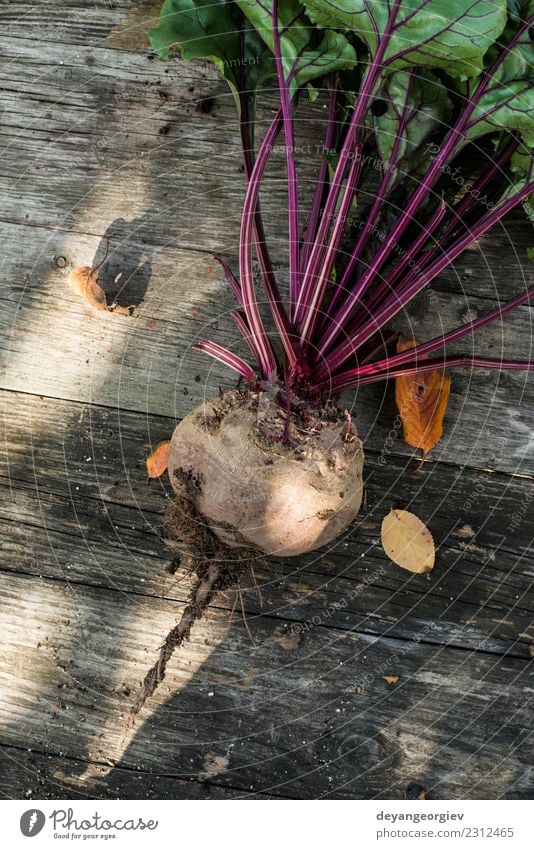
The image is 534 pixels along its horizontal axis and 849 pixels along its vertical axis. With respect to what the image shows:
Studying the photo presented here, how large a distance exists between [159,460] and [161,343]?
31 cm

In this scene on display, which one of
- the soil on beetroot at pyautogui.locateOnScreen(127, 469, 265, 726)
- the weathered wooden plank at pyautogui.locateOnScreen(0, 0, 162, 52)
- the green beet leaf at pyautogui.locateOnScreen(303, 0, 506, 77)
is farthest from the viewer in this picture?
the weathered wooden plank at pyautogui.locateOnScreen(0, 0, 162, 52)

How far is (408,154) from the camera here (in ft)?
4.51

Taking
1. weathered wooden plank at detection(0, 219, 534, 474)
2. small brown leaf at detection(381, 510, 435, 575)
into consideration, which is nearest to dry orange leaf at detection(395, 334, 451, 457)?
weathered wooden plank at detection(0, 219, 534, 474)

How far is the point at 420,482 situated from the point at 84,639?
97 cm

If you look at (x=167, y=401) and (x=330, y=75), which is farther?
(x=167, y=401)

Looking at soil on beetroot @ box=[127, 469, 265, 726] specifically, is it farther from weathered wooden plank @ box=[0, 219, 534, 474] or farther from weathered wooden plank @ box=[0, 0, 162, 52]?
weathered wooden plank @ box=[0, 0, 162, 52]

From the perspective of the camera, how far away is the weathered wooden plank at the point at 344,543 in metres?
1.62

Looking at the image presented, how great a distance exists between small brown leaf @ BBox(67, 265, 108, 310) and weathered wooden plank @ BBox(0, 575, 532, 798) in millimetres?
768

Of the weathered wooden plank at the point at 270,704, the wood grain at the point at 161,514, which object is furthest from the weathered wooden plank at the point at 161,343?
the weathered wooden plank at the point at 270,704

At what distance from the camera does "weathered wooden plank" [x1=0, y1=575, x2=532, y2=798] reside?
Answer: 5.31 ft

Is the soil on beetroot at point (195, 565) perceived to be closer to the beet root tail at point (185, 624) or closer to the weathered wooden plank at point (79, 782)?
the beet root tail at point (185, 624)
